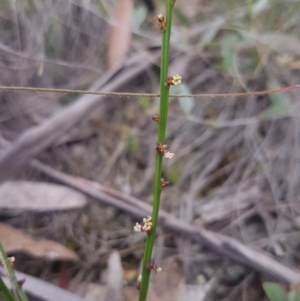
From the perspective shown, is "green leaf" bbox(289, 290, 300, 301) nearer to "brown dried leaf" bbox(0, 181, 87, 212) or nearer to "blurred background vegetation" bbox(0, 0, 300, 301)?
"blurred background vegetation" bbox(0, 0, 300, 301)

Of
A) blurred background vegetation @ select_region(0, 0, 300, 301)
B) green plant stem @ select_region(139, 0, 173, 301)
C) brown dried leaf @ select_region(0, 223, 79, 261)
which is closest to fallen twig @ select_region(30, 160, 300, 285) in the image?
blurred background vegetation @ select_region(0, 0, 300, 301)

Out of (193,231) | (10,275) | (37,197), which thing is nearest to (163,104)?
(10,275)

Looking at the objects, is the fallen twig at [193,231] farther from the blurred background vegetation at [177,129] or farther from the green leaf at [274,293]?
the green leaf at [274,293]

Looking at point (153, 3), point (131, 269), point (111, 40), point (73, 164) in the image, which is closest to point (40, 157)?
point (73, 164)

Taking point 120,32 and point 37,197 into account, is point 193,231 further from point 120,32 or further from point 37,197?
point 120,32

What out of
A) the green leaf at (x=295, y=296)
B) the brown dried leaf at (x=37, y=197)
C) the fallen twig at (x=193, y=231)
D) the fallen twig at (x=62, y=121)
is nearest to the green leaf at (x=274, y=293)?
the green leaf at (x=295, y=296)

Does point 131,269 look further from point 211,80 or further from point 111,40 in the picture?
point 111,40

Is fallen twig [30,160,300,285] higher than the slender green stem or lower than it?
lower
